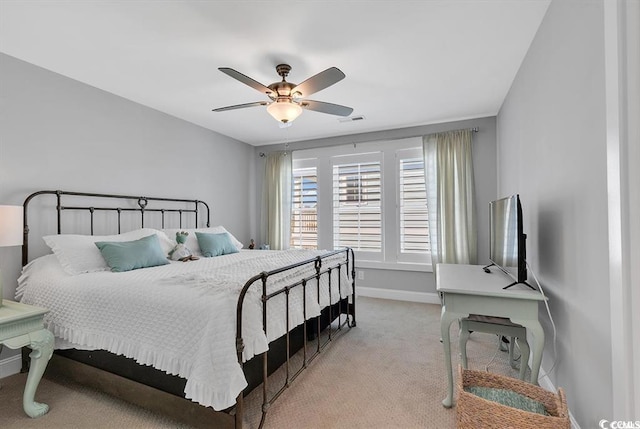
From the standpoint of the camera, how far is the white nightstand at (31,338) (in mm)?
Answer: 1744

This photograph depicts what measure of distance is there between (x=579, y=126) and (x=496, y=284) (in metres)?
1.00

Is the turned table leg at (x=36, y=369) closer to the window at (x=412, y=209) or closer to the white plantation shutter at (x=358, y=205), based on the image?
the white plantation shutter at (x=358, y=205)

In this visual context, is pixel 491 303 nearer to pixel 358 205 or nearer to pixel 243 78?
pixel 243 78

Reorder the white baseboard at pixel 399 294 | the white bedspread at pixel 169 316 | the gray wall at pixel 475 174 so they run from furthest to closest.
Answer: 1. the white baseboard at pixel 399 294
2. the gray wall at pixel 475 174
3. the white bedspread at pixel 169 316

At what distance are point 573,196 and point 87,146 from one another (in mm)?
3895

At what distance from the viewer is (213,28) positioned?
2043 millimetres

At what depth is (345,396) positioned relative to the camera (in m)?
2.01

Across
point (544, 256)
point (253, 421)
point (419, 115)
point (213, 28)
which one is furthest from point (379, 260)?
point (213, 28)

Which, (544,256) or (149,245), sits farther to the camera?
(149,245)

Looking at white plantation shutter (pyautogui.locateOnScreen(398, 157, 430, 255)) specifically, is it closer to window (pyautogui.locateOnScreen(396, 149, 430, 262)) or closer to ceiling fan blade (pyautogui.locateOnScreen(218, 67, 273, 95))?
window (pyautogui.locateOnScreen(396, 149, 430, 262))

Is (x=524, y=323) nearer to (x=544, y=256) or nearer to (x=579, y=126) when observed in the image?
(x=544, y=256)

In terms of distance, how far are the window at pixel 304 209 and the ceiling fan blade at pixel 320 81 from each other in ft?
8.53

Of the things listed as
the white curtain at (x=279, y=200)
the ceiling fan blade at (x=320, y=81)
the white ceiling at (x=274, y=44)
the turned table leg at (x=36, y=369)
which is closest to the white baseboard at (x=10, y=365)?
the turned table leg at (x=36, y=369)

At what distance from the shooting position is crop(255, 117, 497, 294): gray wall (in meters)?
3.86
